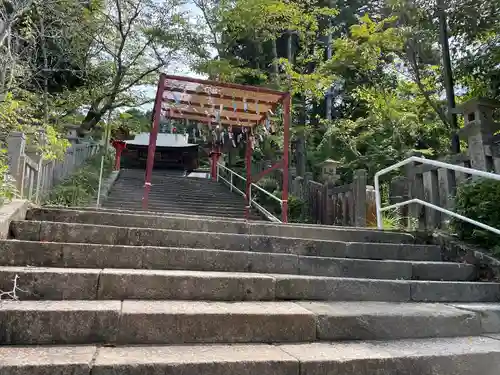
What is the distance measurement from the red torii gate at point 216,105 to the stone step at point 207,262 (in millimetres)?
3135

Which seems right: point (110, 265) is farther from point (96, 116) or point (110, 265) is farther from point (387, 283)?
point (96, 116)

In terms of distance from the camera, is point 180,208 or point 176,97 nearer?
point 176,97

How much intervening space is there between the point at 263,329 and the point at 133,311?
79cm

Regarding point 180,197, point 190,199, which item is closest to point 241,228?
point 190,199

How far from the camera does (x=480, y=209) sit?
366 centimetres

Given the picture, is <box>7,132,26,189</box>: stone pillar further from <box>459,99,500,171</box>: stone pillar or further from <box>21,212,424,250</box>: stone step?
<box>459,99,500,171</box>: stone pillar

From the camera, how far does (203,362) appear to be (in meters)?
1.78

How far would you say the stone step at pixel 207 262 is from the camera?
2619mm

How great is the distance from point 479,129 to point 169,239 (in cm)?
426

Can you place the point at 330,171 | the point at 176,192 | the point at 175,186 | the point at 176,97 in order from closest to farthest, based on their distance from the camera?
the point at 176,97 → the point at 330,171 → the point at 176,192 → the point at 175,186

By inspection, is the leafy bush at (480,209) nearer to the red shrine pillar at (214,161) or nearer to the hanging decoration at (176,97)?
the hanging decoration at (176,97)

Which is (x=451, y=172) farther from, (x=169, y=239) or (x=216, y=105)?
(x=216, y=105)

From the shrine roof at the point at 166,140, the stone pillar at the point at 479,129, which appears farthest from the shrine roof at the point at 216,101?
the shrine roof at the point at 166,140

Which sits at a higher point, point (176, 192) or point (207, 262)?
point (176, 192)
